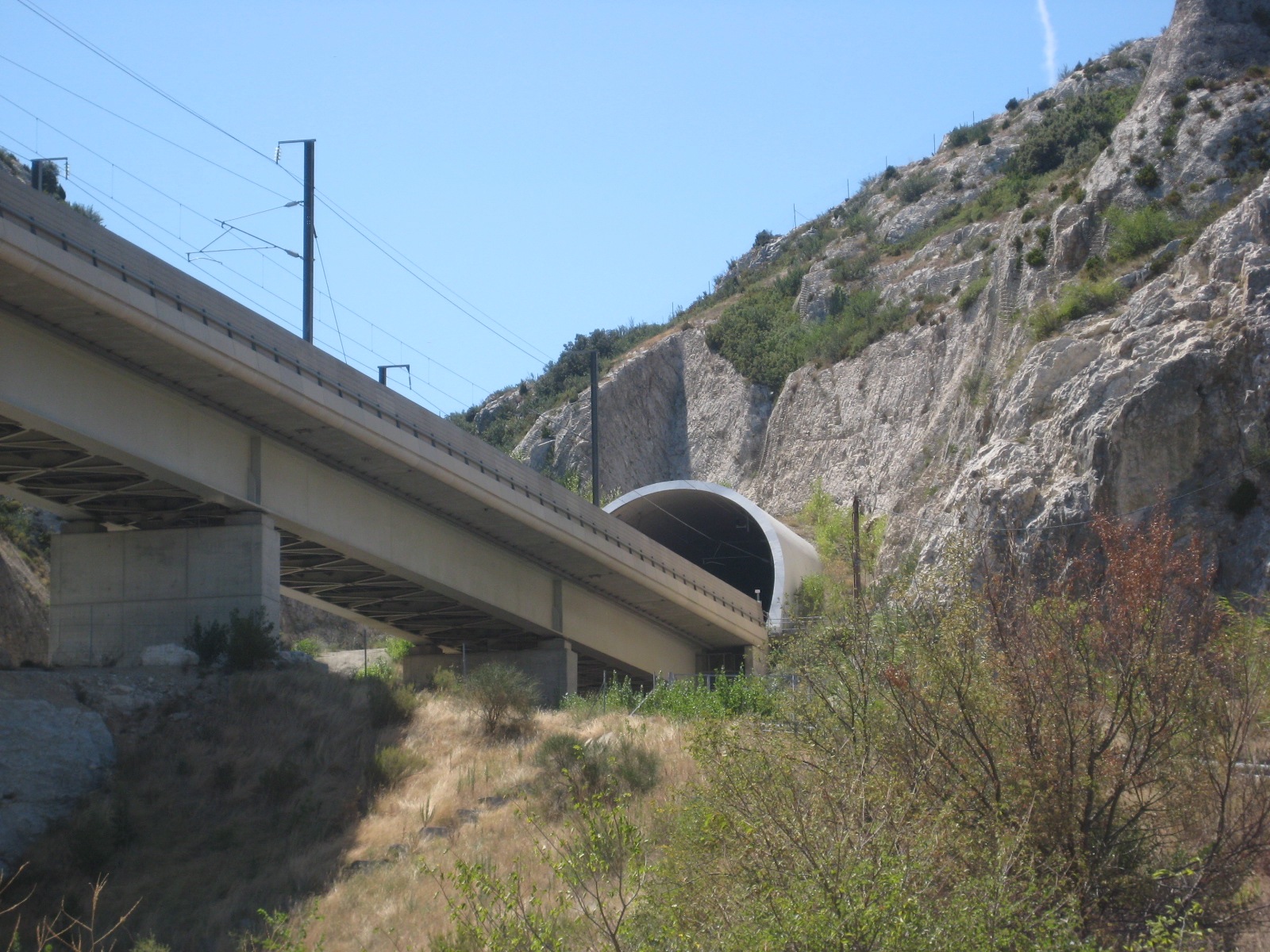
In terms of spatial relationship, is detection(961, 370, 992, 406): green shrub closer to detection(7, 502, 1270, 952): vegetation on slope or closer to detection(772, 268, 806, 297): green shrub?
detection(7, 502, 1270, 952): vegetation on slope

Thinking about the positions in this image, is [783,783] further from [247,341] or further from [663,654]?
[663,654]

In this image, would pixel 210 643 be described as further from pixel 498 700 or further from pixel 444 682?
pixel 444 682

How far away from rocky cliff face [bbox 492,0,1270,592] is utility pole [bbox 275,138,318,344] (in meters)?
16.1

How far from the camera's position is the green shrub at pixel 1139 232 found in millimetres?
35656

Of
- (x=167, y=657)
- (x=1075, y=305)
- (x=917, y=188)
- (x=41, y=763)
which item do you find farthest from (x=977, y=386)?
(x=917, y=188)

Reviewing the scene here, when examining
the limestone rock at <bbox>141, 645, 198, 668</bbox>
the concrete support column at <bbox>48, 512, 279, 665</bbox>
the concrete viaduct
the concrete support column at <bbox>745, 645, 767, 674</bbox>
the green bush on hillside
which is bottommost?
the limestone rock at <bbox>141, 645, 198, 668</bbox>

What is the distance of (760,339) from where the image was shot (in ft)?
228

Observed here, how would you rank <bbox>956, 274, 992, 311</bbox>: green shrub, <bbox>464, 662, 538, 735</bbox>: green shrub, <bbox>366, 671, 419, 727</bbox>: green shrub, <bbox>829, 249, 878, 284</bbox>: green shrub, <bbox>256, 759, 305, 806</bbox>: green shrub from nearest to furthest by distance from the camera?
<bbox>256, 759, 305, 806</bbox>: green shrub, <bbox>366, 671, 419, 727</bbox>: green shrub, <bbox>464, 662, 538, 735</bbox>: green shrub, <bbox>956, 274, 992, 311</bbox>: green shrub, <bbox>829, 249, 878, 284</bbox>: green shrub

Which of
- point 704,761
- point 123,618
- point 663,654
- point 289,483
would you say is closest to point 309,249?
point 289,483

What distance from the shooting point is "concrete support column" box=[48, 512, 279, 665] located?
82.6ft

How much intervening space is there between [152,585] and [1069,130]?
53760 mm

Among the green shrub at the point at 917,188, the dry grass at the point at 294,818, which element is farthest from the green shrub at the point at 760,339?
the dry grass at the point at 294,818

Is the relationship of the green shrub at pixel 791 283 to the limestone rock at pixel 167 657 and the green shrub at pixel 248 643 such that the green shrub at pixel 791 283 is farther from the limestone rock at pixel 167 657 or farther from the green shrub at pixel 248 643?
the limestone rock at pixel 167 657

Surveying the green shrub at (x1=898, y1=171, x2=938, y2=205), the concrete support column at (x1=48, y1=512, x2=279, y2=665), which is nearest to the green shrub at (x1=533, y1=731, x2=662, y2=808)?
the concrete support column at (x1=48, y1=512, x2=279, y2=665)
